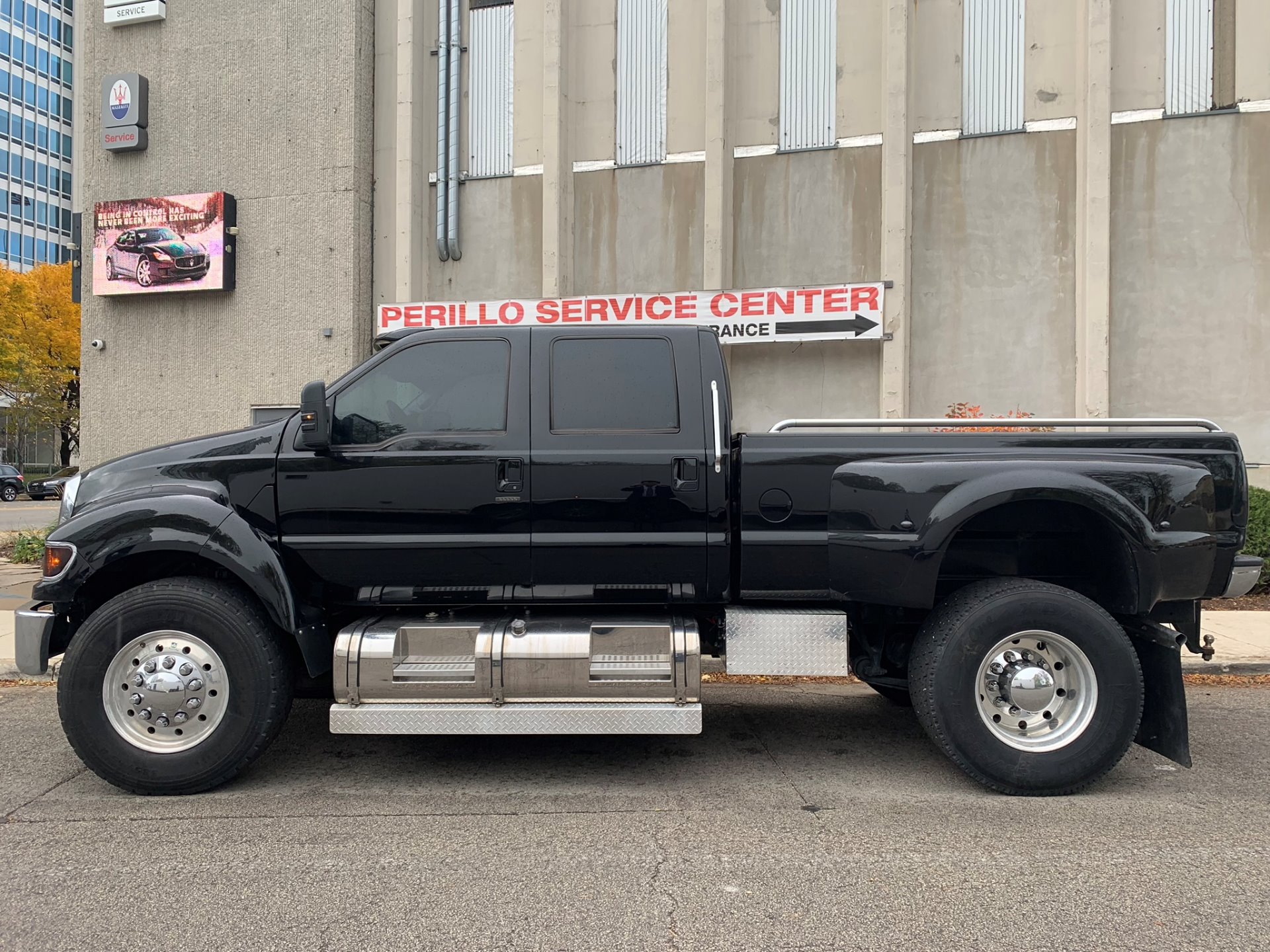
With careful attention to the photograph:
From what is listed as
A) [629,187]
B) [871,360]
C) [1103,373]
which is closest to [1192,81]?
[1103,373]

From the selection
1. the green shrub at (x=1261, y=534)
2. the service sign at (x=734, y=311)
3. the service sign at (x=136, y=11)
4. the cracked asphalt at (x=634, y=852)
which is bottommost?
the cracked asphalt at (x=634, y=852)

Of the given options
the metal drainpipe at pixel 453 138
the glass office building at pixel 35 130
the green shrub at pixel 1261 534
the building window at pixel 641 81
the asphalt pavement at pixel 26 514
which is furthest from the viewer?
the glass office building at pixel 35 130

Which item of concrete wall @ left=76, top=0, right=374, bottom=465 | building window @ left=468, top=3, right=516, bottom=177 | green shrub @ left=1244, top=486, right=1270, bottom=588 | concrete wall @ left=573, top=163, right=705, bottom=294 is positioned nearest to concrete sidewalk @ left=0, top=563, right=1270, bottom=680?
green shrub @ left=1244, top=486, right=1270, bottom=588

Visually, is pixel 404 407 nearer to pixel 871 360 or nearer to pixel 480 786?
pixel 480 786

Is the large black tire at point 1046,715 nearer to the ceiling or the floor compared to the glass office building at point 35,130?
nearer to the floor

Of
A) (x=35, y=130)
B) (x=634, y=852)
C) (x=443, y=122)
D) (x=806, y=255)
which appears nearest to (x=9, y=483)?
(x=443, y=122)

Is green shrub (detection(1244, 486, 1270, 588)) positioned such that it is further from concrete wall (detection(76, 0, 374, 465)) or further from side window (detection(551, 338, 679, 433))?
concrete wall (detection(76, 0, 374, 465))

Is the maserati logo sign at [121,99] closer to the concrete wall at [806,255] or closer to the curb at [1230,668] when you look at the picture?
the concrete wall at [806,255]

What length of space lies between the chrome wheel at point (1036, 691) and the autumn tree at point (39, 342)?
4219 centimetres

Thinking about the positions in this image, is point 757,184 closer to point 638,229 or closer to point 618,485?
point 638,229

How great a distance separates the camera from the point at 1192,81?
44.3 feet

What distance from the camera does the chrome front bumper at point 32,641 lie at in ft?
14.9

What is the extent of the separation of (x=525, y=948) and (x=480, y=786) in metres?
1.73

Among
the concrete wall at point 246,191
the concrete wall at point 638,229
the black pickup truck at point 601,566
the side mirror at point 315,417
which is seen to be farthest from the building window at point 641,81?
the side mirror at point 315,417
